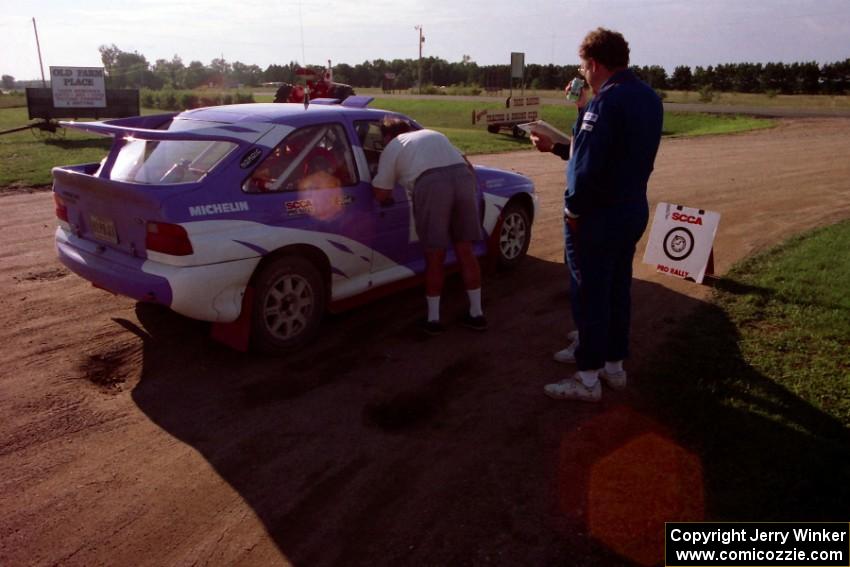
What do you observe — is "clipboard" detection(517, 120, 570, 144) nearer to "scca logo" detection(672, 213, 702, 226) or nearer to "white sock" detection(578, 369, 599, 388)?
"white sock" detection(578, 369, 599, 388)

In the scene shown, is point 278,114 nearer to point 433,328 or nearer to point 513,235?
point 433,328

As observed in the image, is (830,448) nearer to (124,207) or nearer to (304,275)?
(304,275)

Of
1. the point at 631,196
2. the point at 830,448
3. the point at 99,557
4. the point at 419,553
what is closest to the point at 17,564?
the point at 99,557

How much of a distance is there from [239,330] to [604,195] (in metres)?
2.65

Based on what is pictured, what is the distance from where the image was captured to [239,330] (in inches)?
178

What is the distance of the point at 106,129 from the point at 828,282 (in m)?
6.83

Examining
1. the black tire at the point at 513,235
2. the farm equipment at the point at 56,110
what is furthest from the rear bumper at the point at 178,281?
the farm equipment at the point at 56,110

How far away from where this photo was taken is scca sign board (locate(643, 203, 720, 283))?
660 cm

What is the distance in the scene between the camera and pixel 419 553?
2.80 meters

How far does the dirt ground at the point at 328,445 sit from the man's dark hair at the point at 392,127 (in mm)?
1558

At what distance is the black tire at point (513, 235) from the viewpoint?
667 centimetres

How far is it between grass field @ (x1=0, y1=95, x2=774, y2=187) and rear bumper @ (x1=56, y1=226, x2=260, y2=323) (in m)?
8.64

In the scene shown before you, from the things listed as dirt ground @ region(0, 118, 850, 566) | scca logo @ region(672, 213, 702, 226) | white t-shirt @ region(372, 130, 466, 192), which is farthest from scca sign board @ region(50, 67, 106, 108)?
scca logo @ region(672, 213, 702, 226)

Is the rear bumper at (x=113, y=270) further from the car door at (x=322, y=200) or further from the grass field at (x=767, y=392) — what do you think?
the grass field at (x=767, y=392)
